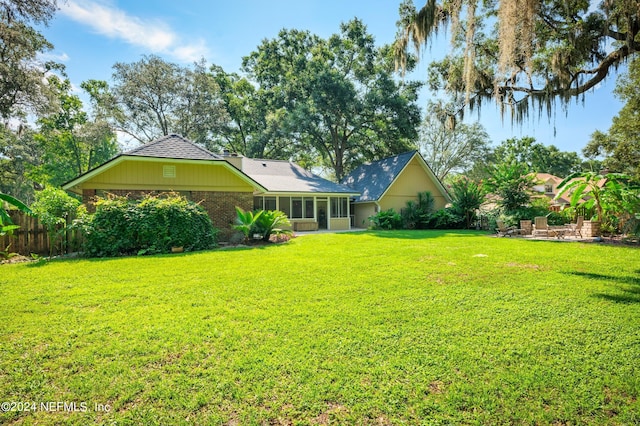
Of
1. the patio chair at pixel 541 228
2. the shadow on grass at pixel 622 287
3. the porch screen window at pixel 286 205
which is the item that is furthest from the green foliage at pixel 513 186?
the porch screen window at pixel 286 205

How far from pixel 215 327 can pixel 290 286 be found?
1.89 meters

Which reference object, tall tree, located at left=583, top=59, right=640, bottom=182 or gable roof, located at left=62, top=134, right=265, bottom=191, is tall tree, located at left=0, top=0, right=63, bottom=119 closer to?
gable roof, located at left=62, top=134, right=265, bottom=191

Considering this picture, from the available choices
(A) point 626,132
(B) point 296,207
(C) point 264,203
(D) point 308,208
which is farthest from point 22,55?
(A) point 626,132

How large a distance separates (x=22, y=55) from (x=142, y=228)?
1053 cm

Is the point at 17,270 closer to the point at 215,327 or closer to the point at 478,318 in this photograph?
the point at 215,327

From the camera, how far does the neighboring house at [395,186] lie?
21391 mm

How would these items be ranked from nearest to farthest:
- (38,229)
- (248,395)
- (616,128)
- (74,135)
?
(248,395), (38,229), (616,128), (74,135)

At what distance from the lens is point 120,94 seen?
26.2m

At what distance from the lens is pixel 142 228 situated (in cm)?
951

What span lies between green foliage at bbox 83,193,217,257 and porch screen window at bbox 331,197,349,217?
1173 cm

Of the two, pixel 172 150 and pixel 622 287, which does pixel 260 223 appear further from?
pixel 622 287

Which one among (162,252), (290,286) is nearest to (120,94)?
(162,252)

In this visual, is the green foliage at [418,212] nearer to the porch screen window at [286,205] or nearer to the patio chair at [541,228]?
the patio chair at [541,228]

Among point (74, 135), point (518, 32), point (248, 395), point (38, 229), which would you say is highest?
point (74, 135)
